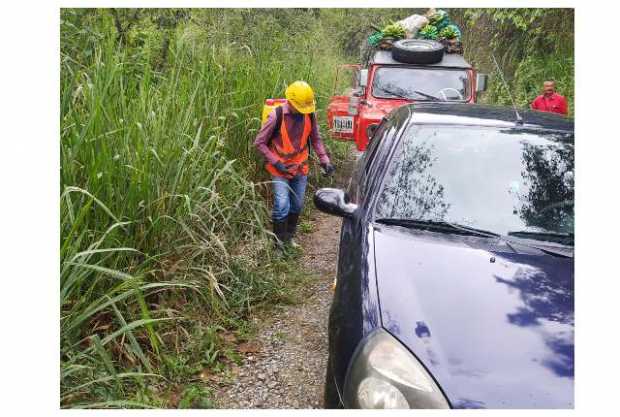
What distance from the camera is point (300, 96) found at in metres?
3.88

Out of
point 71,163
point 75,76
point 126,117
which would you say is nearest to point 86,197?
point 71,163

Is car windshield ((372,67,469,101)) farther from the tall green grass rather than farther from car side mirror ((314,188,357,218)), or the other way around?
car side mirror ((314,188,357,218))

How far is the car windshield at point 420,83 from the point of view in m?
6.17

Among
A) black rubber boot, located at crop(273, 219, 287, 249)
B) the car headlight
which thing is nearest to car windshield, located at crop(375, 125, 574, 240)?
the car headlight

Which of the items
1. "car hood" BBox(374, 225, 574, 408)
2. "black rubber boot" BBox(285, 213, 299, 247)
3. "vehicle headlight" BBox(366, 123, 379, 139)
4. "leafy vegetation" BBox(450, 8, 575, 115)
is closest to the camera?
"car hood" BBox(374, 225, 574, 408)

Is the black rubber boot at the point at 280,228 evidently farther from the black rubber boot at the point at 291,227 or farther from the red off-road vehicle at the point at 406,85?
the red off-road vehicle at the point at 406,85

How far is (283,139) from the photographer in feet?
13.2

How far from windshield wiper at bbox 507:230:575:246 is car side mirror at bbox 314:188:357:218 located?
31.5 inches

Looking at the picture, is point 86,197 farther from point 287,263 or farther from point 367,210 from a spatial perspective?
point 287,263

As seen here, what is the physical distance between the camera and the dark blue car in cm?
154

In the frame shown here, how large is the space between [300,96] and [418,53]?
3096 mm

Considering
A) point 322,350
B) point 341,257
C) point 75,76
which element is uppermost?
point 75,76

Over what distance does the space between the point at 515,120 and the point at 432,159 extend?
0.65 m

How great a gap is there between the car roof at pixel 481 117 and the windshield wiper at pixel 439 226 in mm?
745
